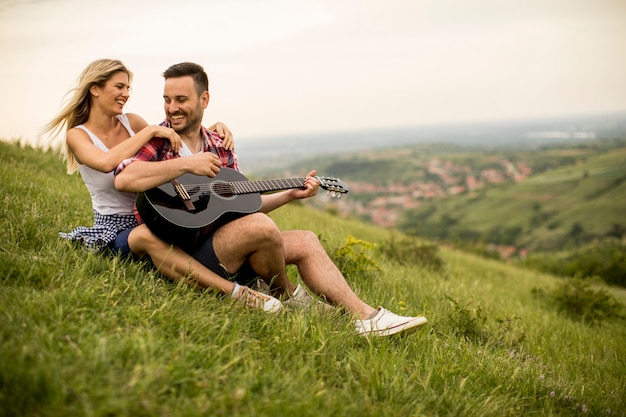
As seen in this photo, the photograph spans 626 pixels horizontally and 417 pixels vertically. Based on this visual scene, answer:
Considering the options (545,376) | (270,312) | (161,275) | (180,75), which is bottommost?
(545,376)

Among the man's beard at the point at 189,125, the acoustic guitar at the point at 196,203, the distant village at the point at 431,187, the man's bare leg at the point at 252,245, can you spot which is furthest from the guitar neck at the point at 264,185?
the distant village at the point at 431,187

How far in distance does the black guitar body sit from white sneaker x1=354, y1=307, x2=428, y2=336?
1180mm

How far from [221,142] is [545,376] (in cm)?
338

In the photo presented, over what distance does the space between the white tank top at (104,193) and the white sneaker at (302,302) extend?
1.45 m

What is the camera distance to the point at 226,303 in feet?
10.6

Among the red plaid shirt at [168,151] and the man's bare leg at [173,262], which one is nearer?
the man's bare leg at [173,262]

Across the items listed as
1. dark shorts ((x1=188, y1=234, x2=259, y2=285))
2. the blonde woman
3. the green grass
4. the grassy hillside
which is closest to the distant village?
the grassy hillside

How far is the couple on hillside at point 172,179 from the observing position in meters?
3.26

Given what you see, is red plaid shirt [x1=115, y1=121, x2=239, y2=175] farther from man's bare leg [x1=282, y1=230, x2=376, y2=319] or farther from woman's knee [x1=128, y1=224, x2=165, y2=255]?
man's bare leg [x1=282, y1=230, x2=376, y2=319]

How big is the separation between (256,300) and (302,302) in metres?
0.41

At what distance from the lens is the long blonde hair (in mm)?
3702

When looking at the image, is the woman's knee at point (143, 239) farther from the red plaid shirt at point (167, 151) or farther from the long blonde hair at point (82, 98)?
the long blonde hair at point (82, 98)

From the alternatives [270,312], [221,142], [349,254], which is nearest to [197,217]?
[270,312]

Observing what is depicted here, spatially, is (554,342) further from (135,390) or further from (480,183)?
(480,183)
